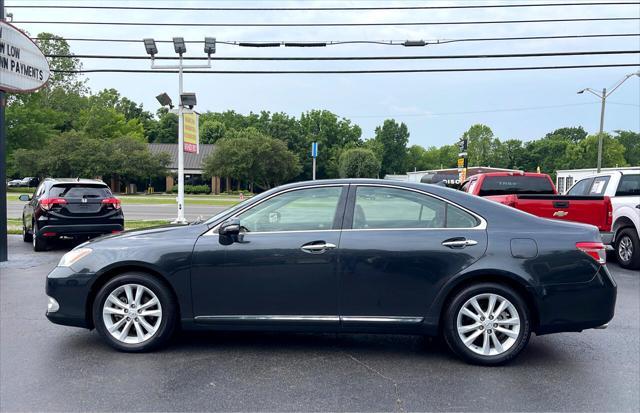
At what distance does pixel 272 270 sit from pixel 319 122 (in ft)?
262

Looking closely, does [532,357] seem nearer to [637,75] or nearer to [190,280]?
[190,280]

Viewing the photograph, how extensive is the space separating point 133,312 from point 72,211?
7.12 m

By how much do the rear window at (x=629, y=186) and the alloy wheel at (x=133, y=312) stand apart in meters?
9.52

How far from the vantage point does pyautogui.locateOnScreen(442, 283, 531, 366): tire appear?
13.7ft

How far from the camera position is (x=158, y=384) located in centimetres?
379

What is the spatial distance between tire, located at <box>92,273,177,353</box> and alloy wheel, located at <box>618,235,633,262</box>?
28.6ft

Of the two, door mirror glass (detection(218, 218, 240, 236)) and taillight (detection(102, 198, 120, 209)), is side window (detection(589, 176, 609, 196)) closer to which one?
door mirror glass (detection(218, 218, 240, 236))

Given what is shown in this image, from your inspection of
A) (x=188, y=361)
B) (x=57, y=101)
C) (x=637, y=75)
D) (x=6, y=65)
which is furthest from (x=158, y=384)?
(x=57, y=101)

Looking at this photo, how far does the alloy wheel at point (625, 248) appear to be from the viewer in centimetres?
935

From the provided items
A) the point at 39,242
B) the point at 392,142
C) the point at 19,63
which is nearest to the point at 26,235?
the point at 39,242

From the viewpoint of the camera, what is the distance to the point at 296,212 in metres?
4.50

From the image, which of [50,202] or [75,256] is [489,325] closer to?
[75,256]

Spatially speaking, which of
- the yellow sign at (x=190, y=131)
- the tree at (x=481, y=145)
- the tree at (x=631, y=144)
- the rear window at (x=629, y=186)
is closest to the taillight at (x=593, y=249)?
the rear window at (x=629, y=186)

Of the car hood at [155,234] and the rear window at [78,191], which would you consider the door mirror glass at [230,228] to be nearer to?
the car hood at [155,234]
